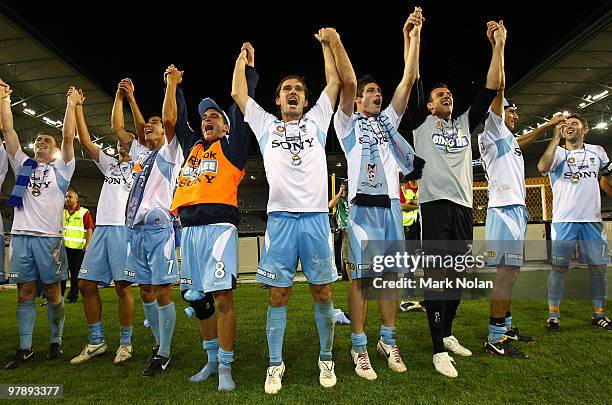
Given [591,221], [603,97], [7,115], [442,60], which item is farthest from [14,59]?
[603,97]

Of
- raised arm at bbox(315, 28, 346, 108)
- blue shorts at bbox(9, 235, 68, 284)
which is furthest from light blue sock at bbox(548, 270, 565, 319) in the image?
blue shorts at bbox(9, 235, 68, 284)

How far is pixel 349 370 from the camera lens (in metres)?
3.46

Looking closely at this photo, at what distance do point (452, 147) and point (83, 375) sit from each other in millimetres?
3935

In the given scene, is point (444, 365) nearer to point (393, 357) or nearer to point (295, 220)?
point (393, 357)

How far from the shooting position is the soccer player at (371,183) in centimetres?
352

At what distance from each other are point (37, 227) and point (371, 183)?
3.63 m

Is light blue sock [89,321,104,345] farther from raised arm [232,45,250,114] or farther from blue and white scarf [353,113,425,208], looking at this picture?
blue and white scarf [353,113,425,208]

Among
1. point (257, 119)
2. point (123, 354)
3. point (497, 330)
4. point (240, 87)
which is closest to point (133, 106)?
point (240, 87)

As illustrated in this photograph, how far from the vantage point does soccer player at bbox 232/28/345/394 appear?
3227 mm

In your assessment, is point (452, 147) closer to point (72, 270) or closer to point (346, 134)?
point (346, 134)

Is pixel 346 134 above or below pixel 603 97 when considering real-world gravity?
below

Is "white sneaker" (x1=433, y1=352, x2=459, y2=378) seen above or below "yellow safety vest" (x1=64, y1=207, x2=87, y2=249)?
below

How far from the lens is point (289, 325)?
5.34 meters

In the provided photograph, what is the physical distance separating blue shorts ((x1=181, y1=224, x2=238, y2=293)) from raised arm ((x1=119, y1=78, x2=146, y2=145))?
1744mm
